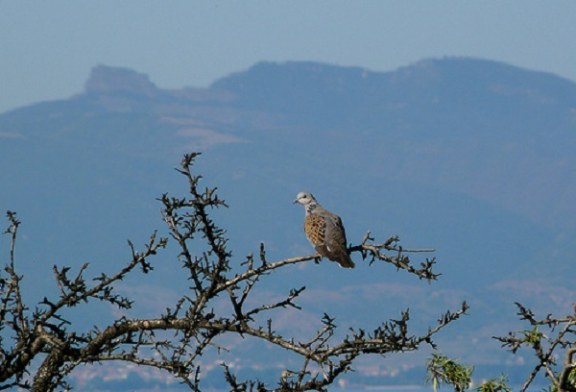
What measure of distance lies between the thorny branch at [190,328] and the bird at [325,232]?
19.3 ft

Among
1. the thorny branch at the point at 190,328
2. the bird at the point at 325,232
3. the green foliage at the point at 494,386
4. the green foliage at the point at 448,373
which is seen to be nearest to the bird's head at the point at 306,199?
the bird at the point at 325,232

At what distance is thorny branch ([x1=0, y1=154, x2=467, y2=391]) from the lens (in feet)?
Answer: 24.6

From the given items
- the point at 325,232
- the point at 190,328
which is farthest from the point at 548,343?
the point at 325,232

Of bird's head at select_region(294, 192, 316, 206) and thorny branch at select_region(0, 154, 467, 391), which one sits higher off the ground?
bird's head at select_region(294, 192, 316, 206)

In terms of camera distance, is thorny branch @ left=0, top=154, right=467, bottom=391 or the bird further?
the bird

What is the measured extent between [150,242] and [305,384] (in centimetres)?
115

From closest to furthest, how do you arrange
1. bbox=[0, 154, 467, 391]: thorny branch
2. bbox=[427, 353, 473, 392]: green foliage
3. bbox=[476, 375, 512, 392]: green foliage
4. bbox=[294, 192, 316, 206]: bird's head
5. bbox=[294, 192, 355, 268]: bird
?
1. bbox=[0, 154, 467, 391]: thorny branch
2. bbox=[476, 375, 512, 392]: green foliage
3. bbox=[427, 353, 473, 392]: green foliage
4. bbox=[294, 192, 355, 268]: bird
5. bbox=[294, 192, 316, 206]: bird's head

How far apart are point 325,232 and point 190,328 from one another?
28.4ft

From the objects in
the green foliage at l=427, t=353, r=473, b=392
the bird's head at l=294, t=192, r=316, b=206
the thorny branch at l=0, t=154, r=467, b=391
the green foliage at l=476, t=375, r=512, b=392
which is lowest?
the thorny branch at l=0, t=154, r=467, b=391

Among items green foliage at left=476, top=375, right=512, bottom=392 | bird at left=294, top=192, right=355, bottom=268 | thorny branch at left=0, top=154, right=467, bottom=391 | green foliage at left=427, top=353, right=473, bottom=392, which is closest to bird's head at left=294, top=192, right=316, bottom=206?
bird at left=294, top=192, right=355, bottom=268

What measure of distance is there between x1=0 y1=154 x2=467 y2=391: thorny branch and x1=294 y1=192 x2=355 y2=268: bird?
5893mm

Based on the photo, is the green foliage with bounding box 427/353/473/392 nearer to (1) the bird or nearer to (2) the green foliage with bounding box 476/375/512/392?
(2) the green foliage with bounding box 476/375/512/392

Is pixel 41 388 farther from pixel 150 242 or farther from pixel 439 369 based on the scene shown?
pixel 439 369

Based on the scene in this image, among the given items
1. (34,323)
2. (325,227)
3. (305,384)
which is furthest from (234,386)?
(325,227)
